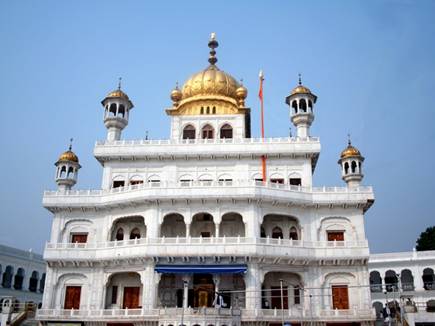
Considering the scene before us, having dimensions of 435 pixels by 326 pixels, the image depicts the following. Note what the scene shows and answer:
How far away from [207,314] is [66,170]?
16594 millimetres

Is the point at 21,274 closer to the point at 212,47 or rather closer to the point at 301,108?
the point at 212,47

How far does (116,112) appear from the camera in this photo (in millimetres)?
38125

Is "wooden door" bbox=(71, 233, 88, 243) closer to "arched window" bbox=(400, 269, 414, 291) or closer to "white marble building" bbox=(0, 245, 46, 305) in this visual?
"white marble building" bbox=(0, 245, 46, 305)

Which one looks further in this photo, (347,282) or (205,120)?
(205,120)

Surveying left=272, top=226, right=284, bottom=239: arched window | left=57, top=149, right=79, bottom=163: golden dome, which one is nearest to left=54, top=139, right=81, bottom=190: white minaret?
left=57, top=149, right=79, bottom=163: golden dome

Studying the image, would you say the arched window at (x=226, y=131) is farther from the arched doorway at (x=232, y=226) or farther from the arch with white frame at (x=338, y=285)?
the arch with white frame at (x=338, y=285)

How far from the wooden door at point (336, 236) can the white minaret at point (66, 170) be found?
64.6ft

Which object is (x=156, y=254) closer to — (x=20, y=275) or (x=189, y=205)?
(x=189, y=205)

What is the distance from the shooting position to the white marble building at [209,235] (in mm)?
30672

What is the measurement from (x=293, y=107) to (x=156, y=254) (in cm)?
1607

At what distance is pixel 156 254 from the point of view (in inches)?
1211

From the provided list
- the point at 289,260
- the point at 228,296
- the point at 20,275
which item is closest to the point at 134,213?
the point at 228,296

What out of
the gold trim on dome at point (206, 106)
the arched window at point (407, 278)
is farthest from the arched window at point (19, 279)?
the arched window at point (407, 278)

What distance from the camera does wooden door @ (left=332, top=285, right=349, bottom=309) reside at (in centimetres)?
3175
